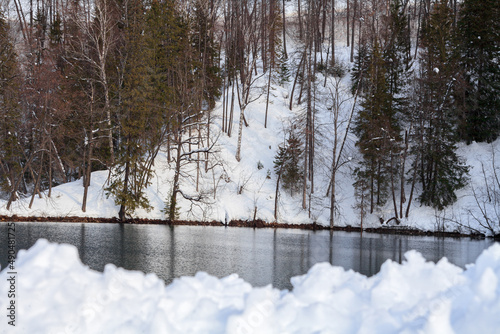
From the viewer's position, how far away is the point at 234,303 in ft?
17.0

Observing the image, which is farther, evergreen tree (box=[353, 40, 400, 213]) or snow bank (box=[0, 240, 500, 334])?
evergreen tree (box=[353, 40, 400, 213])

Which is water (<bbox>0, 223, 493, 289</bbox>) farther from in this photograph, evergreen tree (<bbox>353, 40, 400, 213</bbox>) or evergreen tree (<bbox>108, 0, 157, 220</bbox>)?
evergreen tree (<bbox>353, 40, 400, 213</bbox>)

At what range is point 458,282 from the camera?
5879 millimetres

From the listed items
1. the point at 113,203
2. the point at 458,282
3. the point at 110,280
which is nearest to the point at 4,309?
the point at 110,280

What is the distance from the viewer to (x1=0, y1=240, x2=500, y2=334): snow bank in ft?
15.0

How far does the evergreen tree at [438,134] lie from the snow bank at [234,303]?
26672 millimetres

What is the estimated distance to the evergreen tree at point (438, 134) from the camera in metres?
30.7

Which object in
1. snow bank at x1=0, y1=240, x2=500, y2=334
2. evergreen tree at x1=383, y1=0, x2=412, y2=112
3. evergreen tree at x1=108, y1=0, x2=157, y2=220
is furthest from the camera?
evergreen tree at x1=383, y1=0, x2=412, y2=112

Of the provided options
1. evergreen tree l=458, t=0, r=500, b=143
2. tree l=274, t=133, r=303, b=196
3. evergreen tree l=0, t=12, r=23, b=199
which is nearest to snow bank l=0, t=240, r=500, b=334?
evergreen tree l=0, t=12, r=23, b=199

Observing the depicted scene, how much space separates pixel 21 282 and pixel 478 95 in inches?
1388

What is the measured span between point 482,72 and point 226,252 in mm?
27927

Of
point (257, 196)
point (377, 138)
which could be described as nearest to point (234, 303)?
point (257, 196)

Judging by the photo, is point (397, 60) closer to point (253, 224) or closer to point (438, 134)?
point (438, 134)

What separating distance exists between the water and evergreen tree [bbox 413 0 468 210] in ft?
29.5
